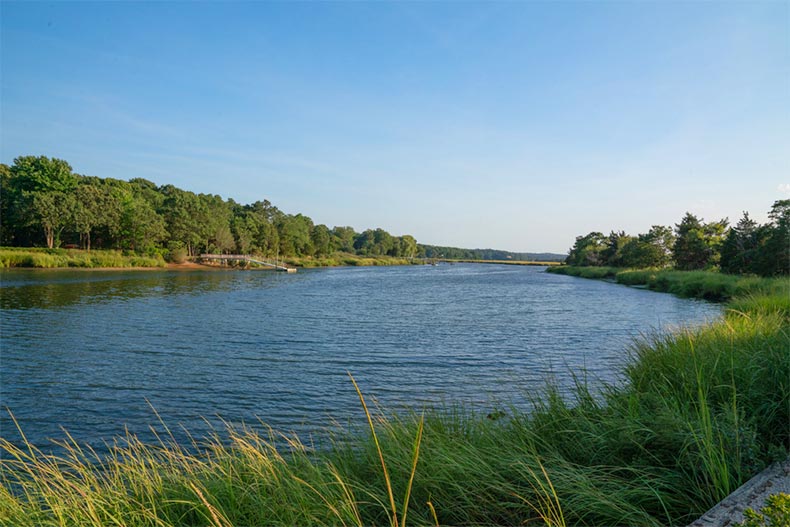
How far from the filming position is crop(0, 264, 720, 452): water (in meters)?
9.16

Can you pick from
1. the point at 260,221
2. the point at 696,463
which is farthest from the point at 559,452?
the point at 260,221

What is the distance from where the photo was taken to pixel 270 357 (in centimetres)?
1409

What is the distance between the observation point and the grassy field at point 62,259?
51.0 m

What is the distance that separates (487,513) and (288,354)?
11646 mm

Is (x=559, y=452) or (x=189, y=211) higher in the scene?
(x=189, y=211)

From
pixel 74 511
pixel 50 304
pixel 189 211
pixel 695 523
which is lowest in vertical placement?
pixel 50 304

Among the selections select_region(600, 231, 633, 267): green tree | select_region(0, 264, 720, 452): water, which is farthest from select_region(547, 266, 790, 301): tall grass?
select_region(600, 231, 633, 267): green tree

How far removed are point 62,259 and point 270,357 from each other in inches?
2154

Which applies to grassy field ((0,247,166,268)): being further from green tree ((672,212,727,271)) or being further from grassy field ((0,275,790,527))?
green tree ((672,212,727,271))

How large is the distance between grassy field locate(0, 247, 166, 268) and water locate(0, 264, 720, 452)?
2997 centimetres

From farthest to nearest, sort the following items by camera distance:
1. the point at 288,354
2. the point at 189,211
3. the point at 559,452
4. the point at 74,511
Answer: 1. the point at 189,211
2. the point at 288,354
3. the point at 559,452
4. the point at 74,511

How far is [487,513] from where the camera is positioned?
370 centimetres

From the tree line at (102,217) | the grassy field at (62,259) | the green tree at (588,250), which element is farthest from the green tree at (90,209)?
the green tree at (588,250)

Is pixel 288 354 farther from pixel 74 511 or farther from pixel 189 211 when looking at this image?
pixel 189 211
